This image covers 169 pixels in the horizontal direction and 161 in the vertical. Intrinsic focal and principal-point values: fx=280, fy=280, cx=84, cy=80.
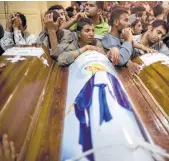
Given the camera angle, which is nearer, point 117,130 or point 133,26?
point 117,130

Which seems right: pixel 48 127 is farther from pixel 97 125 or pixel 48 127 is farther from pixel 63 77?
pixel 63 77

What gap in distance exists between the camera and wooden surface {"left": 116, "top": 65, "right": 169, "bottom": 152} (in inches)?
36.8

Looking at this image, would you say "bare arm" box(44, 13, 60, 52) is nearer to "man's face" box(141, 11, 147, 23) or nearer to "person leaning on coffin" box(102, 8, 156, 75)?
"person leaning on coffin" box(102, 8, 156, 75)

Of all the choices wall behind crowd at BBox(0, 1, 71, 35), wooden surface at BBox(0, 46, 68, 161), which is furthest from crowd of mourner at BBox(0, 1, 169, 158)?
wall behind crowd at BBox(0, 1, 71, 35)

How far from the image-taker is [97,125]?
90 cm

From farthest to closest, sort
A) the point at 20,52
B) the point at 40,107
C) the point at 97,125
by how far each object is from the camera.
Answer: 1. the point at 20,52
2. the point at 40,107
3. the point at 97,125

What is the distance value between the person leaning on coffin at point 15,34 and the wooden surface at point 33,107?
1.90 ft

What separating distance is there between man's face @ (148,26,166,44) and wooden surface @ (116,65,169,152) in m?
0.46

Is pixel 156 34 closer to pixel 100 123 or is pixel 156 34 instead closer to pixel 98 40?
pixel 98 40

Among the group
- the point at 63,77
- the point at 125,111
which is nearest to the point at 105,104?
the point at 125,111

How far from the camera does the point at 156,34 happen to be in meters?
1.89

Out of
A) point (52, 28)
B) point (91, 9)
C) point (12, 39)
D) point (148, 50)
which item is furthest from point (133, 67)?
point (12, 39)

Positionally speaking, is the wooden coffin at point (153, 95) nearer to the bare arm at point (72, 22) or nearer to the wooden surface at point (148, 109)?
the wooden surface at point (148, 109)

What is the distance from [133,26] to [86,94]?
156 cm
